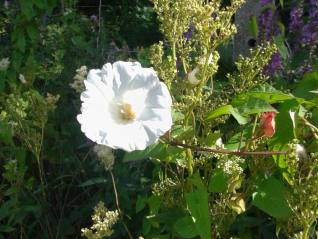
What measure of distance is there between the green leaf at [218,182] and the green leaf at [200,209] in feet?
0.15

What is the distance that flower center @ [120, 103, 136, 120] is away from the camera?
1.22m

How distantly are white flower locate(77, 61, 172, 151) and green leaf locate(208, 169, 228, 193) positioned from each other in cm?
23

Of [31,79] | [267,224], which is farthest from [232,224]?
[31,79]

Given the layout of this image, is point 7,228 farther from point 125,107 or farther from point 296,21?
point 296,21

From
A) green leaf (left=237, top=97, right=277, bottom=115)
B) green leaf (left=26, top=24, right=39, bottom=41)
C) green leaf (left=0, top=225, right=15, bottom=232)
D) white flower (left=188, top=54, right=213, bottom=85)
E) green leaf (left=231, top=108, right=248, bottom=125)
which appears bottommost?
green leaf (left=0, top=225, right=15, bottom=232)

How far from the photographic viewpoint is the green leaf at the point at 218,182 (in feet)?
4.29

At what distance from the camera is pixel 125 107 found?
4.02 ft

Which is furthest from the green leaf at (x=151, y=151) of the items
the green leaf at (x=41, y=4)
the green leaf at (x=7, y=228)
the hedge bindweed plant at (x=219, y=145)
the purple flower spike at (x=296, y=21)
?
the green leaf at (x=41, y=4)

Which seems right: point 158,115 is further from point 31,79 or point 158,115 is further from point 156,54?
point 31,79

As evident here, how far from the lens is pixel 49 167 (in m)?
2.31

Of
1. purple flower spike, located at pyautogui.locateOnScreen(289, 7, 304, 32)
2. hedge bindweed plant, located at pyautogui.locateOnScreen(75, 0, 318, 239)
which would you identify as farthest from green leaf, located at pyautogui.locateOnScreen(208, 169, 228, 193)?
purple flower spike, located at pyautogui.locateOnScreen(289, 7, 304, 32)

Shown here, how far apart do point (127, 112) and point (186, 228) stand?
296 millimetres

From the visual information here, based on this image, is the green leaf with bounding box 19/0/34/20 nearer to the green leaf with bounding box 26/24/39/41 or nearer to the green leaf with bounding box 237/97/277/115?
the green leaf with bounding box 26/24/39/41

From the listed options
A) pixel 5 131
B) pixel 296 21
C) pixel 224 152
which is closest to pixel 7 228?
pixel 5 131
